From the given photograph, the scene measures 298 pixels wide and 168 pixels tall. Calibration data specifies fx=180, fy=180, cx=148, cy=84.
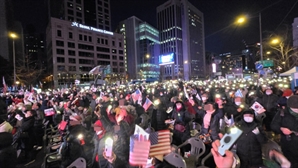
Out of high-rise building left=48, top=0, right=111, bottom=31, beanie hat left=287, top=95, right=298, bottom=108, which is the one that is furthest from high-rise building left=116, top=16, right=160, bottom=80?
beanie hat left=287, top=95, right=298, bottom=108

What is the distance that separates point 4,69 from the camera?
33812mm

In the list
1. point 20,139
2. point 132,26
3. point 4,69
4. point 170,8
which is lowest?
point 20,139

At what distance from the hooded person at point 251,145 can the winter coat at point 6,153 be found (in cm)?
408

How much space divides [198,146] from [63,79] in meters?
63.8

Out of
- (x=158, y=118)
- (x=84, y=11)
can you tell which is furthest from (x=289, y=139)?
(x=84, y=11)

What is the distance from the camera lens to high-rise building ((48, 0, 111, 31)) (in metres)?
74.1

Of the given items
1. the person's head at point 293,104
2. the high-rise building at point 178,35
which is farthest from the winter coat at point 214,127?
the high-rise building at point 178,35

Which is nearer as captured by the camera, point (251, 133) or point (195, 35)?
point (251, 133)

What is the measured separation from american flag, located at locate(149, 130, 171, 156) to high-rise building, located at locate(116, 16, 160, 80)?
8917cm

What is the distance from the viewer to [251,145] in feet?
11.4

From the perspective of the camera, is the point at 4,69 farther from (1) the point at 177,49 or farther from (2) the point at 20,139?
(1) the point at 177,49

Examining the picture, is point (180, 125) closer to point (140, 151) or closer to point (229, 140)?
point (140, 151)

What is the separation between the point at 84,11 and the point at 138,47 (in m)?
31.7

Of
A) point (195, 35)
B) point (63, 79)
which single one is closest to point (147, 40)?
point (195, 35)
